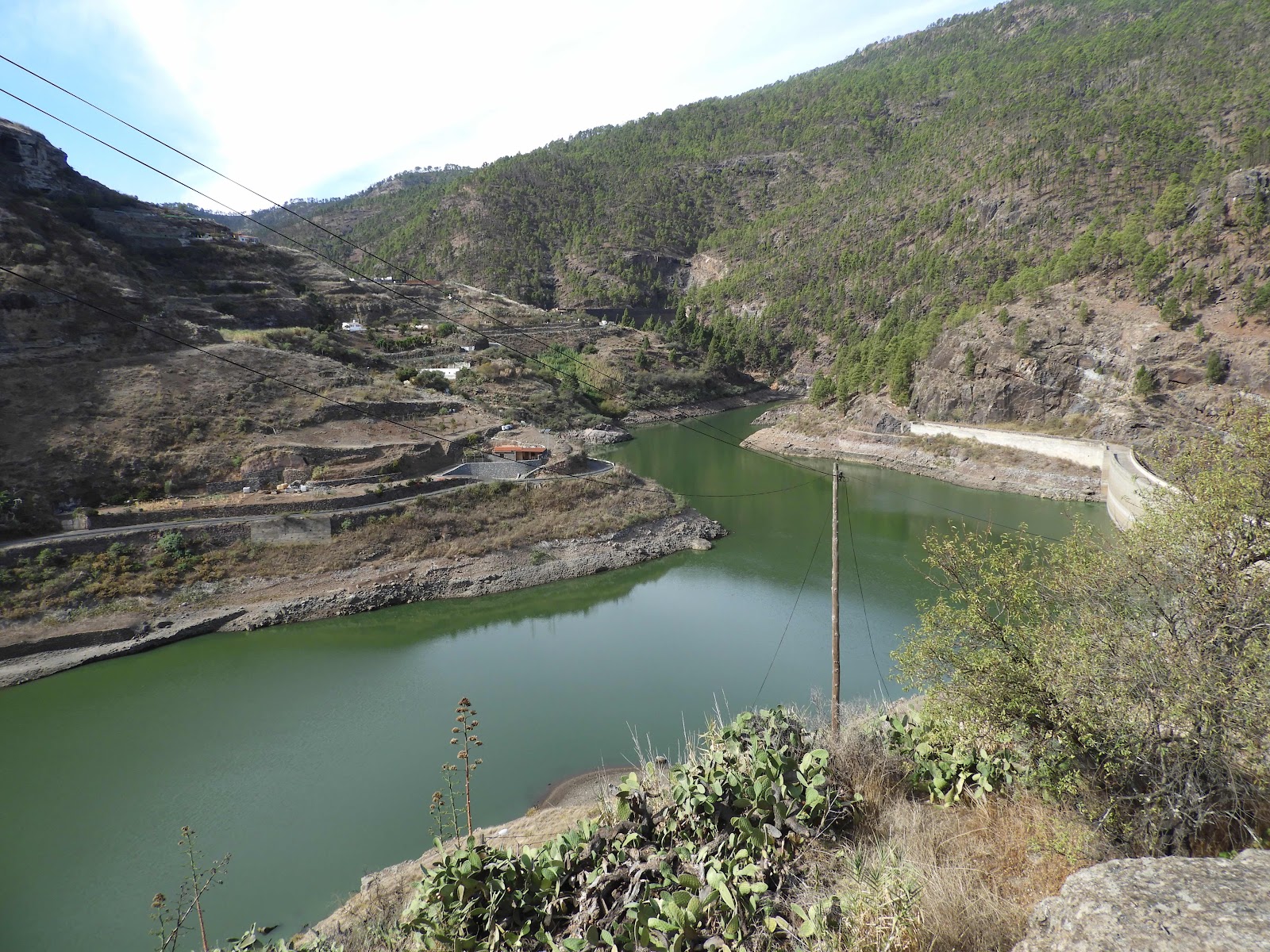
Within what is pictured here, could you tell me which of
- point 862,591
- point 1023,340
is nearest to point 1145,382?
point 1023,340

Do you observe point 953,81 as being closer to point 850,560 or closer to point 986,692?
point 850,560

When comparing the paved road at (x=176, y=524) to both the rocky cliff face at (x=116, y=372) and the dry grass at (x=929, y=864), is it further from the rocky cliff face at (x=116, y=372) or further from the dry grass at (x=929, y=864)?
the dry grass at (x=929, y=864)

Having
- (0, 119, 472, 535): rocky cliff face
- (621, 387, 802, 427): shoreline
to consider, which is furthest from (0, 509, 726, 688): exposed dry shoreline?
(621, 387, 802, 427): shoreline

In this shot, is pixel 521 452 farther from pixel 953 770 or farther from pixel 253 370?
pixel 953 770

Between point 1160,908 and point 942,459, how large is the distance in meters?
38.9

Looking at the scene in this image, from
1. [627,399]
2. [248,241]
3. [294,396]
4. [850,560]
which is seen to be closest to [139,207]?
[248,241]

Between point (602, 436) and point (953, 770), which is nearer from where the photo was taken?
point (953, 770)

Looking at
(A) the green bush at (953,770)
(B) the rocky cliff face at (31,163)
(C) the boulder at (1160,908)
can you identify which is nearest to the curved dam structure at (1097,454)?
(A) the green bush at (953,770)

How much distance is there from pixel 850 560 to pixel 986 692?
65.0 ft

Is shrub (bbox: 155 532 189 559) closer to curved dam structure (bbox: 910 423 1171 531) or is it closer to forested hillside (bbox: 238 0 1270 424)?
curved dam structure (bbox: 910 423 1171 531)

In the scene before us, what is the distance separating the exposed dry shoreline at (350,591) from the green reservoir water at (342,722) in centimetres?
46

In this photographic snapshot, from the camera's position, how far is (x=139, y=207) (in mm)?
50531

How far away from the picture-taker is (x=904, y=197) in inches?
3275

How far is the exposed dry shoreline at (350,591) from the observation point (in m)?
17.7
